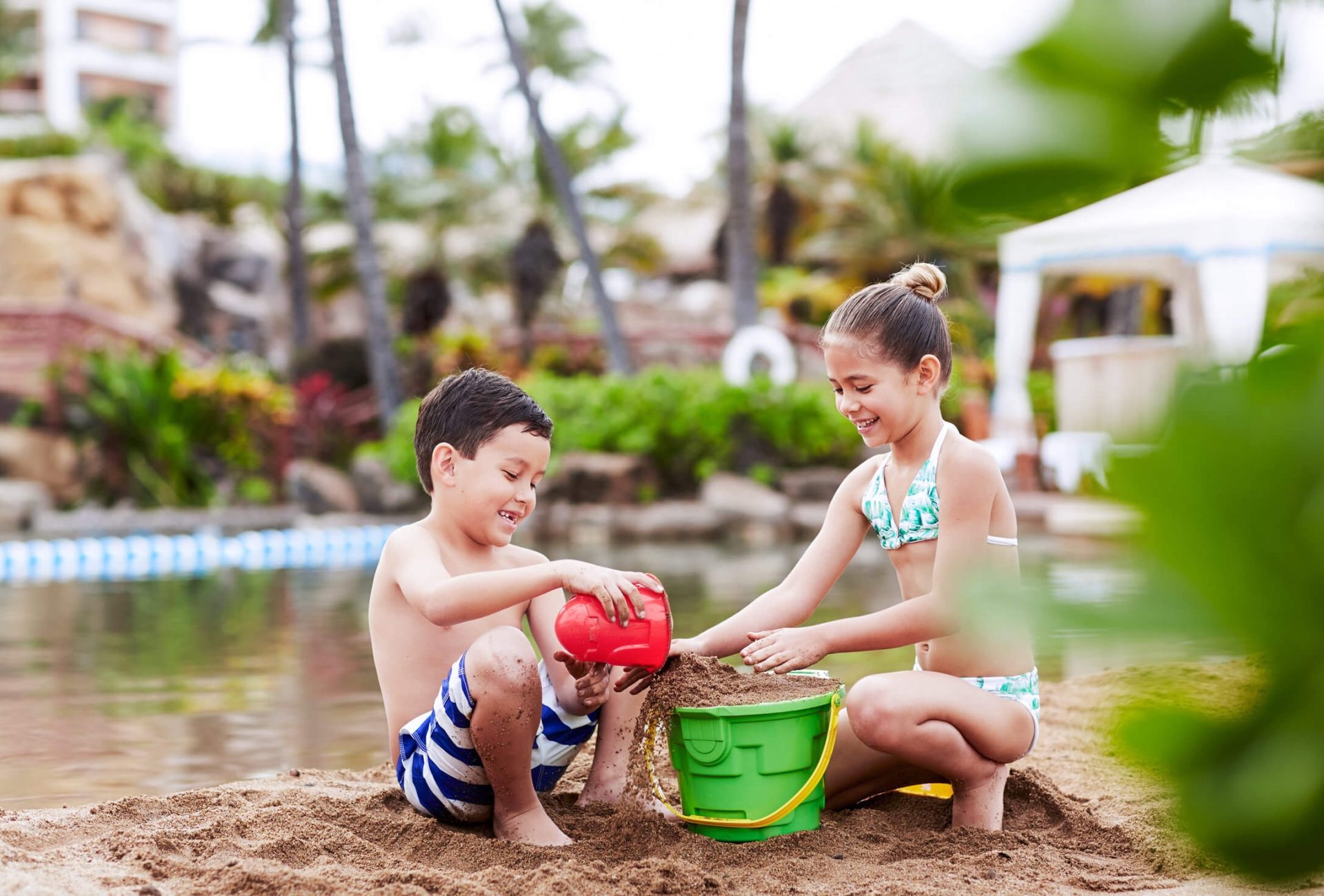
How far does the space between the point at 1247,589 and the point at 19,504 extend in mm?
15769

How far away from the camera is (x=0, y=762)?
11.2ft

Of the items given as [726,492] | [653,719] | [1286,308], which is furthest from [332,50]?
[1286,308]

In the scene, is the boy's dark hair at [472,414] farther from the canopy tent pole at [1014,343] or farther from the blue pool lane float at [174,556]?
the canopy tent pole at [1014,343]

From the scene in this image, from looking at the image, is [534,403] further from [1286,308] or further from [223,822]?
[1286,308]

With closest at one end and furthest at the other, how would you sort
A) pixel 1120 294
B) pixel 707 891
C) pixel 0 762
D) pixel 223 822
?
1. pixel 707 891
2. pixel 223 822
3. pixel 0 762
4. pixel 1120 294

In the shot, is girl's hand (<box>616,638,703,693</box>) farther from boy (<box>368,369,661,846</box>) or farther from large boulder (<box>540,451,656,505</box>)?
large boulder (<box>540,451,656,505</box>)

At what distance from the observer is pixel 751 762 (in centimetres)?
248

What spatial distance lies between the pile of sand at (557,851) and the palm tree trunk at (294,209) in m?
19.3

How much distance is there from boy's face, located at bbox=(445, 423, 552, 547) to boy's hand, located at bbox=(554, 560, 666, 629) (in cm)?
26

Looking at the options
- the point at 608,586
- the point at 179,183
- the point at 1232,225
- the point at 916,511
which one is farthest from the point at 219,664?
the point at 179,183

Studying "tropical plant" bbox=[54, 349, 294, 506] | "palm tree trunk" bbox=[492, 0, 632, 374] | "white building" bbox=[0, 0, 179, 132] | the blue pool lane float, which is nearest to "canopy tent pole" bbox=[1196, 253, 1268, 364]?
the blue pool lane float

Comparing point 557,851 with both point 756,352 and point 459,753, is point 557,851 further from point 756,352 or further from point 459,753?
point 756,352

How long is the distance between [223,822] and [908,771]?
59.5 inches

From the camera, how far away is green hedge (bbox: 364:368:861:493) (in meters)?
13.0
